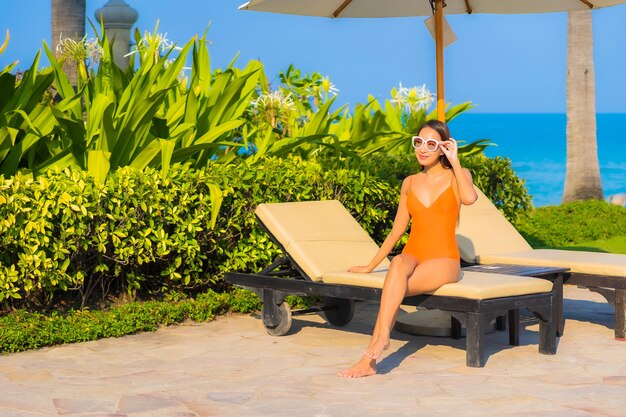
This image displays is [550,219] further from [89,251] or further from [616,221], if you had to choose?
[89,251]

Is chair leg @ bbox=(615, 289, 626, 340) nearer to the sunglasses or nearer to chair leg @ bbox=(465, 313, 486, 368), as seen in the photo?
chair leg @ bbox=(465, 313, 486, 368)

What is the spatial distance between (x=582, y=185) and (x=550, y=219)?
98.9 inches

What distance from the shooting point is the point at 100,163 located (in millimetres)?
8359

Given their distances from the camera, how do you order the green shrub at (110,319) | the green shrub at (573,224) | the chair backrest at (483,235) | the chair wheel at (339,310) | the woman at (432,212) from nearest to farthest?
the woman at (432,212) < the green shrub at (110,319) < the chair wheel at (339,310) < the chair backrest at (483,235) < the green shrub at (573,224)

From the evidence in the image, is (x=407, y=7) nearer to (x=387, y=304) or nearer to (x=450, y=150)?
(x=450, y=150)

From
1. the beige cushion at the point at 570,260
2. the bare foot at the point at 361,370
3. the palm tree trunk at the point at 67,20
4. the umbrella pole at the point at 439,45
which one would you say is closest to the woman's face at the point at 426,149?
the bare foot at the point at 361,370

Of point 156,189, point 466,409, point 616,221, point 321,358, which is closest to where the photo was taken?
point 466,409

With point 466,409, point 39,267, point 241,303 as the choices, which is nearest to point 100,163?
point 39,267

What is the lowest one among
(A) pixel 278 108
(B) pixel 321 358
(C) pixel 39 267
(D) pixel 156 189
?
(B) pixel 321 358

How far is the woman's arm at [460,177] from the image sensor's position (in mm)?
6781

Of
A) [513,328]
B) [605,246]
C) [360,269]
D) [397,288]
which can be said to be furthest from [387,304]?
[605,246]

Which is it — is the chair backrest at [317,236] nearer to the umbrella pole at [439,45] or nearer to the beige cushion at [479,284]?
the beige cushion at [479,284]

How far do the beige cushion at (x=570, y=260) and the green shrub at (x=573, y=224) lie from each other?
4.98m

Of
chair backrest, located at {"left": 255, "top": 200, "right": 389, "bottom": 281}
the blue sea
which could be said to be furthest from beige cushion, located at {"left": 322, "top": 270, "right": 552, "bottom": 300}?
the blue sea
